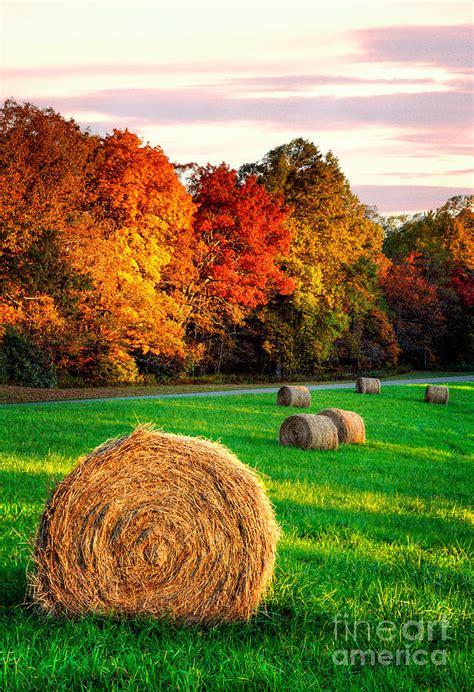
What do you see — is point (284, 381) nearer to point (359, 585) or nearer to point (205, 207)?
point (205, 207)

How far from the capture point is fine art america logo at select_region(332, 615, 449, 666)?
4.71 metres

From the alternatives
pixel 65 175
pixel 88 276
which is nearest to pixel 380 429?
pixel 88 276

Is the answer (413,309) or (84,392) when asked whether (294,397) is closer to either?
(84,392)

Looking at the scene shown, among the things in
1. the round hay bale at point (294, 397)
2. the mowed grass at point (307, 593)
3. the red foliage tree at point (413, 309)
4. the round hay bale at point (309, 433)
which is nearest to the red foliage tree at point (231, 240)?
the round hay bale at point (294, 397)

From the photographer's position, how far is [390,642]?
194 inches

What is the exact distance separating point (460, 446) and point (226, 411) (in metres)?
6.78

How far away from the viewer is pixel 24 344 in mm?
27812

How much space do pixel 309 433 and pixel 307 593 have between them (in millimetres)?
8326

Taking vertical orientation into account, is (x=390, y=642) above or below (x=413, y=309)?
below

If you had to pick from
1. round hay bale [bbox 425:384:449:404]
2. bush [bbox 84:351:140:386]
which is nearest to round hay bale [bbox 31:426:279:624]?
round hay bale [bbox 425:384:449:404]

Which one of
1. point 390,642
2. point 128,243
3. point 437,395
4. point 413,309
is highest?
point 128,243

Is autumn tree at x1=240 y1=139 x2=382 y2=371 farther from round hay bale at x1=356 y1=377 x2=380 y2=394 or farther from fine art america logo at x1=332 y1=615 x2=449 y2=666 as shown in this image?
fine art america logo at x1=332 y1=615 x2=449 y2=666

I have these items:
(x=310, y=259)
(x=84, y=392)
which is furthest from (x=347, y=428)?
(x=310, y=259)

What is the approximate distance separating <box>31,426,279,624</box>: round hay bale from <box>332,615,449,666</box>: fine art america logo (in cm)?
73
